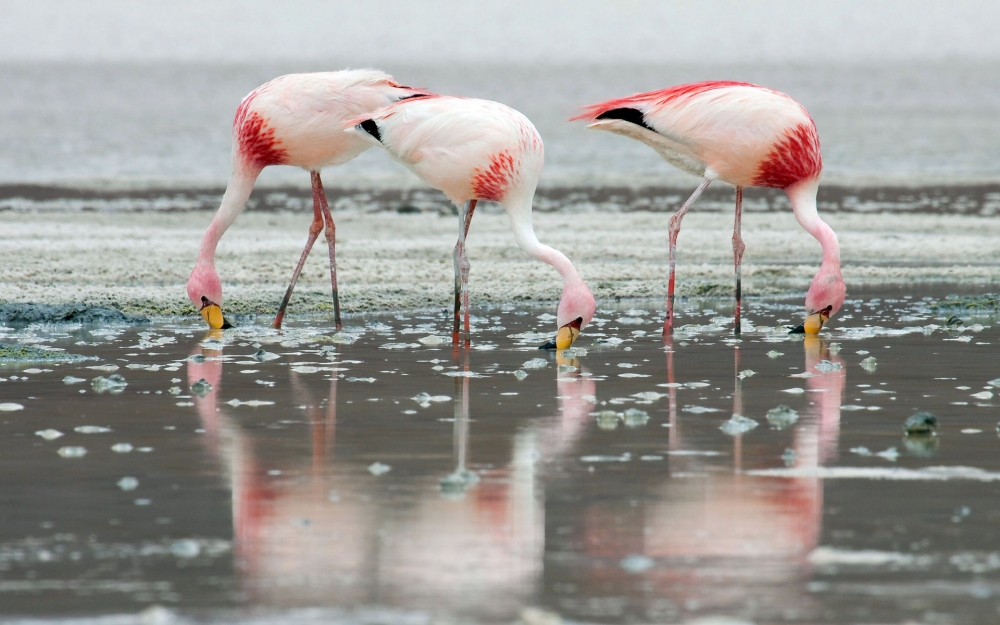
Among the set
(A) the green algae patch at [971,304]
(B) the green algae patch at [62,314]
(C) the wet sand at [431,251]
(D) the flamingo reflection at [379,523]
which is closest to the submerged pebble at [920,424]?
(D) the flamingo reflection at [379,523]

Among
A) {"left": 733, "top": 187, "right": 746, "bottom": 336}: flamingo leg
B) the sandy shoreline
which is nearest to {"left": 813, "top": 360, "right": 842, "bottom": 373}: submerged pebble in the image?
{"left": 733, "top": 187, "right": 746, "bottom": 336}: flamingo leg

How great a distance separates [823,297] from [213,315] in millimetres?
3977

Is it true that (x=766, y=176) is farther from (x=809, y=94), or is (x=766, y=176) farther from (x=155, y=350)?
(x=809, y=94)

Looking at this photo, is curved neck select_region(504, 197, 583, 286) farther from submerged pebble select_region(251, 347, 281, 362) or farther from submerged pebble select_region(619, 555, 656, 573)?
submerged pebble select_region(619, 555, 656, 573)

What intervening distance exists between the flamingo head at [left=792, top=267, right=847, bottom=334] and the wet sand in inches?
87.8

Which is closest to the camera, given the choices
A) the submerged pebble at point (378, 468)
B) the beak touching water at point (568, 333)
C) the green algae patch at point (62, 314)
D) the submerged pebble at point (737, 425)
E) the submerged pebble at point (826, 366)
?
the submerged pebble at point (378, 468)

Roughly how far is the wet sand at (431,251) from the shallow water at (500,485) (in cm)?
257

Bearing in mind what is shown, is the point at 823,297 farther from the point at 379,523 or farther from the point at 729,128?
the point at 379,523

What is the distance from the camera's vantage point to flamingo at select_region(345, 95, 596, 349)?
9414 millimetres

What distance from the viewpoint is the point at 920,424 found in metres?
6.54

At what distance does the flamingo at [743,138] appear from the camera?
9.85m

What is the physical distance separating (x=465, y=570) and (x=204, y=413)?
2809 millimetres

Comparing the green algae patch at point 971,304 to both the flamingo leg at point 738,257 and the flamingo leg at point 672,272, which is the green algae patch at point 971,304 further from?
the flamingo leg at point 672,272

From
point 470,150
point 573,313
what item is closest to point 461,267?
→ point 470,150
